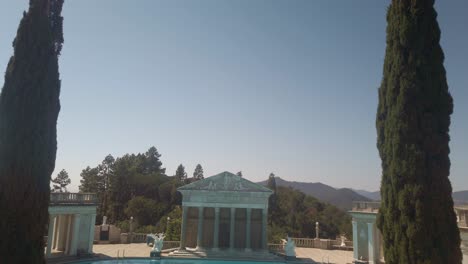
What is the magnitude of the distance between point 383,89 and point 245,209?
921 inches

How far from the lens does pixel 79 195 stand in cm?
Answer: 2952

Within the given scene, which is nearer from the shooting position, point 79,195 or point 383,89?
point 383,89

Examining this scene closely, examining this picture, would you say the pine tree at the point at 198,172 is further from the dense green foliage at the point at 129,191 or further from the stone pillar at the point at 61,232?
the stone pillar at the point at 61,232

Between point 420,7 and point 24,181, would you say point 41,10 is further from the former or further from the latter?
point 420,7

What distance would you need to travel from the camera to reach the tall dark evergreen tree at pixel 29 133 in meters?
13.9

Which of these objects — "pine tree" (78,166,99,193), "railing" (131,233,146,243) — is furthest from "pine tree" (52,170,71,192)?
"railing" (131,233,146,243)

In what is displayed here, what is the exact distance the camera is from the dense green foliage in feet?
191

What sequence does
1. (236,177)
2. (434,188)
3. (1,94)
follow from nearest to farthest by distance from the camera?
1. (434,188)
2. (1,94)
3. (236,177)

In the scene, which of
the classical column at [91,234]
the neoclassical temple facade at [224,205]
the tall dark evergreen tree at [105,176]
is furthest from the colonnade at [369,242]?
the tall dark evergreen tree at [105,176]

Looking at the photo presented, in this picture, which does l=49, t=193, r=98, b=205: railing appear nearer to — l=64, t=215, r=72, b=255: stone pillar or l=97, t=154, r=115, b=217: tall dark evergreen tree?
l=64, t=215, r=72, b=255: stone pillar

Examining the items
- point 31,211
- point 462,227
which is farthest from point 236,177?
point 31,211

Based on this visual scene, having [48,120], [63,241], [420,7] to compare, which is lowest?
[63,241]

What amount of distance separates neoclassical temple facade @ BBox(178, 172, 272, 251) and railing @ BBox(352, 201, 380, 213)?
7.87 meters

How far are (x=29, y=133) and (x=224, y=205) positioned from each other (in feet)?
70.8
